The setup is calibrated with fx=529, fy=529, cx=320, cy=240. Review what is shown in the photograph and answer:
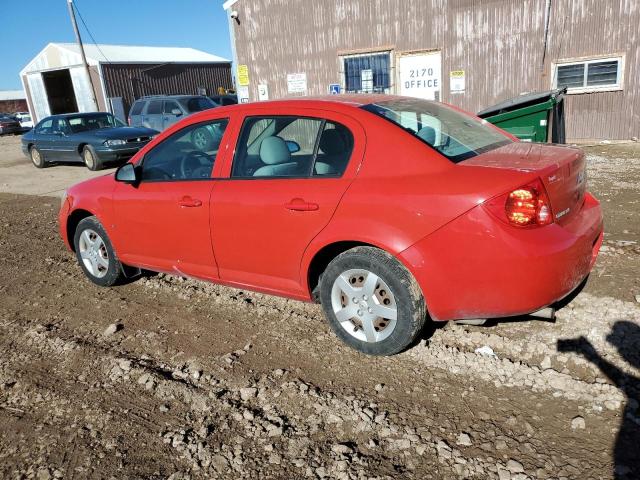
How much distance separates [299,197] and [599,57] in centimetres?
1205

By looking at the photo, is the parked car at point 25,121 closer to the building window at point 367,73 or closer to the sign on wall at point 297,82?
the sign on wall at point 297,82

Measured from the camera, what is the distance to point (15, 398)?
327cm

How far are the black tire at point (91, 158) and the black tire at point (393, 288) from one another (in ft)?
39.6

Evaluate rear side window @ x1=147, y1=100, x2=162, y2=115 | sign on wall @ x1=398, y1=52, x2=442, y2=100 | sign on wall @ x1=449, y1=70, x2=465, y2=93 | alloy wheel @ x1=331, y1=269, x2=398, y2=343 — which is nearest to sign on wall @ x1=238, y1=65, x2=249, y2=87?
rear side window @ x1=147, y1=100, x2=162, y2=115

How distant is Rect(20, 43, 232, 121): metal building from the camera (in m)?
30.9

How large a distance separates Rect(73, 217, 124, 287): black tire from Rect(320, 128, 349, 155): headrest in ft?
7.93

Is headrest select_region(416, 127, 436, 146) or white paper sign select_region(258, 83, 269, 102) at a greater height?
white paper sign select_region(258, 83, 269, 102)

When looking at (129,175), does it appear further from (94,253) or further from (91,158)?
(91,158)

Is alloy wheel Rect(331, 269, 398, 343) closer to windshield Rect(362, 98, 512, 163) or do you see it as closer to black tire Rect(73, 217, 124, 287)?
windshield Rect(362, 98, 512, 163)

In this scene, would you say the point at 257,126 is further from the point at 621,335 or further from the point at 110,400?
the point at 621,335

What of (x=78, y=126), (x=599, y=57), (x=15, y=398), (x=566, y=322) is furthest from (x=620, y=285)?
(x=78, y=126)

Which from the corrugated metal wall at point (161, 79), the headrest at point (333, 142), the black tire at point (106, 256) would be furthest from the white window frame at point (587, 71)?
the corrugated metal wall at point (161, 79)

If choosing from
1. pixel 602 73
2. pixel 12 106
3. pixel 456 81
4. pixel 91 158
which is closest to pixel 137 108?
pixel 91 158

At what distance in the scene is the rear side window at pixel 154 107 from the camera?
17.0 metres
